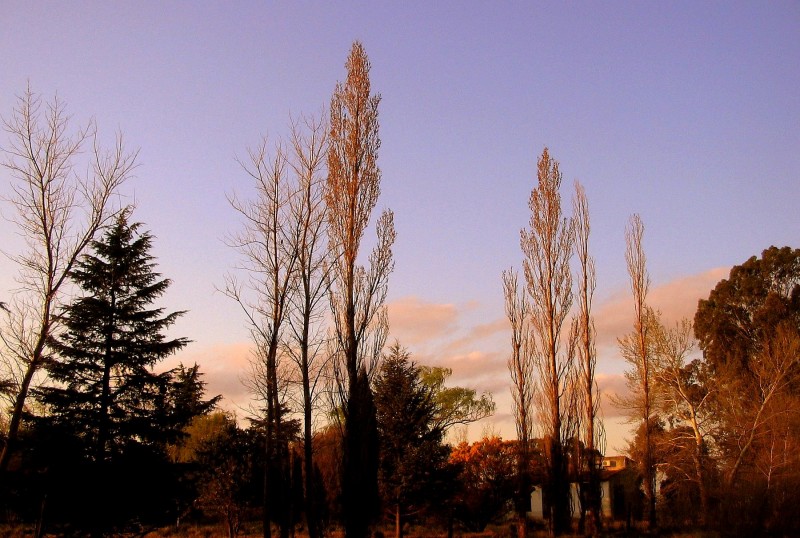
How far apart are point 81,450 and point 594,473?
56.9 feet

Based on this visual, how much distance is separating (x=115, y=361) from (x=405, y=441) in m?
12.1

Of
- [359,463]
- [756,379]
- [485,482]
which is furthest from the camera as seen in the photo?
[485,482]

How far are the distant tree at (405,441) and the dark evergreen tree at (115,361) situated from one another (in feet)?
29.0

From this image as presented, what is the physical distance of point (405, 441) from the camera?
2683 centimetres

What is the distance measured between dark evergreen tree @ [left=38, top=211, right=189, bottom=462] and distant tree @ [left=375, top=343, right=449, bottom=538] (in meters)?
8.85

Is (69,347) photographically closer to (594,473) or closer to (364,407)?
(364,407)

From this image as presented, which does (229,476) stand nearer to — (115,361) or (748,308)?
(115,361)

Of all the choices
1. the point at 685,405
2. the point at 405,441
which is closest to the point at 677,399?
the point at 685,405

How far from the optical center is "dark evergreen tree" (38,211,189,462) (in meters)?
18.5

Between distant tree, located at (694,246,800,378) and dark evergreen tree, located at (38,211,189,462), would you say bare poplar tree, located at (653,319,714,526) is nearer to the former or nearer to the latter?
distant tree, located at (694,246,800,378)

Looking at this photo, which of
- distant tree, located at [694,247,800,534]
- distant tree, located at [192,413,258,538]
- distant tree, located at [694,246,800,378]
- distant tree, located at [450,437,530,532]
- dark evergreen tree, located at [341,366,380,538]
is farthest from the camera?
distant tree, located at [694,246,800,378]

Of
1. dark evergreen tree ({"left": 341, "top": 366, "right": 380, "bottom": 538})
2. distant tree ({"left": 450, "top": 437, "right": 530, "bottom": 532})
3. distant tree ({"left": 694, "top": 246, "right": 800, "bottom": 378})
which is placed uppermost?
distant tree ({"left": 694, "top": 246, "right": 800, "bottom": 378})

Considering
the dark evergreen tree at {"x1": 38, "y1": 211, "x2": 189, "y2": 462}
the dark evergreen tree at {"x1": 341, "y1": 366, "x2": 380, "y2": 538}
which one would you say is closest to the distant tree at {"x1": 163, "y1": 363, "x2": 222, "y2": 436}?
the dark evergreen tree at {"x1": 38, "y1": 211, "x2": 189, "y2": 462}

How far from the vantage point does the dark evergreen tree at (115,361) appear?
18.5 m
